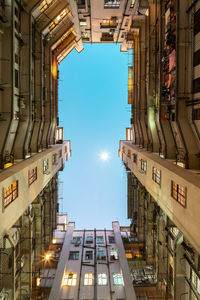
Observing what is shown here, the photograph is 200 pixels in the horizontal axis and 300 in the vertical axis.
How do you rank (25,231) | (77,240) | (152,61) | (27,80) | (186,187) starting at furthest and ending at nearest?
(77,240) → (152,61) → (25,231) → (27,80) → (186,187)

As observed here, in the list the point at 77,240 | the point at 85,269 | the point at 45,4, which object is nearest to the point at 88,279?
the point at 85,269

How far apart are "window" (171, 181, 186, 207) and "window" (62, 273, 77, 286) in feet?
57.0

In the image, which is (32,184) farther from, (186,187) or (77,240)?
(77,240)

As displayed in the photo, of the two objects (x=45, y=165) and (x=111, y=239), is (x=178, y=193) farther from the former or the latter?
(x=111, y=239)

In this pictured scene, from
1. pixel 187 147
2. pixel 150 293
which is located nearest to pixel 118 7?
pixel 187 147

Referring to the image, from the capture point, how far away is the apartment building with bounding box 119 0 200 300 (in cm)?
1277

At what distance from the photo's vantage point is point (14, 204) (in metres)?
12.9

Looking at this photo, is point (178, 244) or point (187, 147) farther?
point (178, 244)

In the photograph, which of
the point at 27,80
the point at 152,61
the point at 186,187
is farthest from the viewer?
the point at 152,61

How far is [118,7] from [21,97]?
67.6ft

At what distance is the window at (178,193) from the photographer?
38.5 ft

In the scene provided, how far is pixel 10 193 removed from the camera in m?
12.4

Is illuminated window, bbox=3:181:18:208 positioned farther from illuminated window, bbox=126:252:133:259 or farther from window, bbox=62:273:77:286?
illuminated window, bbox=126:252:133:259

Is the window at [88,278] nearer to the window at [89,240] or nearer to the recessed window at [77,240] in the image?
the recessed window at [77,240]
